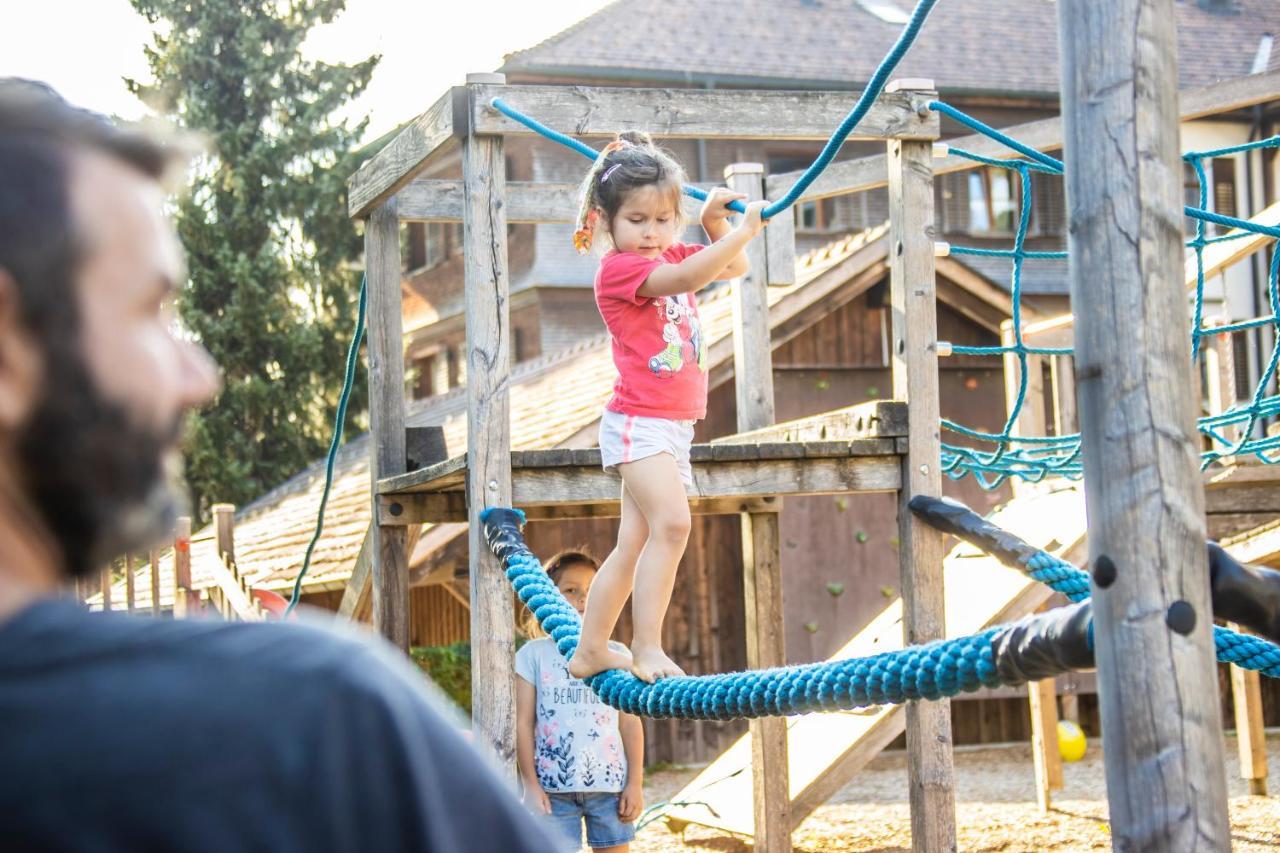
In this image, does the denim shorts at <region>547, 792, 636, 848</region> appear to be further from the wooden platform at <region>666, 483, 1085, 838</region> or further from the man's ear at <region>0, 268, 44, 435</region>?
the man's ear at <region>0, 268, 44, 435</region>

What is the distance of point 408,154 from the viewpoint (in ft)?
18.1

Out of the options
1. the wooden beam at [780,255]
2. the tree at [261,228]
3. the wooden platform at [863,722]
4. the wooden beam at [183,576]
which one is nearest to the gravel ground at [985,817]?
the wooden platform at [863,722]

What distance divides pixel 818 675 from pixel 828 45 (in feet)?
63.1

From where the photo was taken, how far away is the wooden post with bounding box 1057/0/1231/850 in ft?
7.51

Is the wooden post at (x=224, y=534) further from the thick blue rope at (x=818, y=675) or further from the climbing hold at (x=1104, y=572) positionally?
the climbing hold at (x=1104, y=572)

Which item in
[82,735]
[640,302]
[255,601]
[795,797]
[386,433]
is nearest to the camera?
[82,735]

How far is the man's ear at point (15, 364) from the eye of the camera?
36.1 inches

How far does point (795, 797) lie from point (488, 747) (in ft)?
8.09

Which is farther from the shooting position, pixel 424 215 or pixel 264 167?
A: pixel 264 167

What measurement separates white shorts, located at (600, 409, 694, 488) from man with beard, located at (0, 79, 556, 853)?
3.24 metres

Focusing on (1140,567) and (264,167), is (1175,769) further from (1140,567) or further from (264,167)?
(264,167)

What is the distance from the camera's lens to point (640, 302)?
423cm

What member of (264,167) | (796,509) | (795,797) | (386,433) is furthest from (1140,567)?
(264,167)

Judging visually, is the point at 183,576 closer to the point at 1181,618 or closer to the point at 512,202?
the point at 512,202
